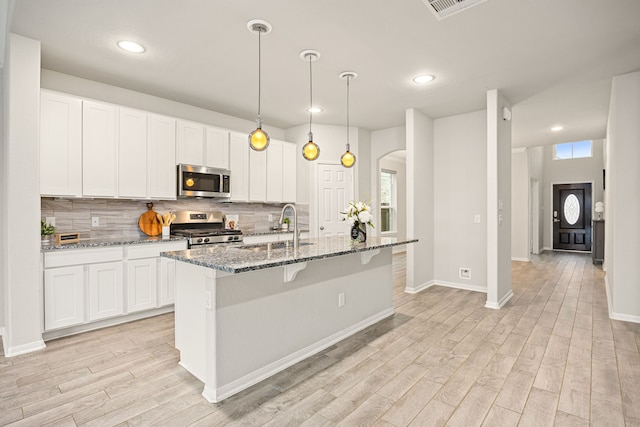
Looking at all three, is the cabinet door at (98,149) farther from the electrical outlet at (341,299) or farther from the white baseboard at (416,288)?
the white baseboard at (416,288)

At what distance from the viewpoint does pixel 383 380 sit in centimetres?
241

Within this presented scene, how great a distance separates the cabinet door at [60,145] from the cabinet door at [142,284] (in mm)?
923

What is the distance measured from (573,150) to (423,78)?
28.0ft

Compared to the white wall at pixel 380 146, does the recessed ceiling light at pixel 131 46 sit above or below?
above

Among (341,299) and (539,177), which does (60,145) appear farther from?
(539,177)

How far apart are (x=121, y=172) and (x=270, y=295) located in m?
2.41

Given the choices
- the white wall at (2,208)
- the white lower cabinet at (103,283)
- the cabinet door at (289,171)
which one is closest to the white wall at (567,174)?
the cabinet door at (289,171)

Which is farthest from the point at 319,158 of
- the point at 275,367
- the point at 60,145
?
the point at 275,367

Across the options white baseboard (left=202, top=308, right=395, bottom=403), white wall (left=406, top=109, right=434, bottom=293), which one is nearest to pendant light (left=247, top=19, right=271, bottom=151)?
white baseboard (left=202, top=308, right=395, bottom=403)

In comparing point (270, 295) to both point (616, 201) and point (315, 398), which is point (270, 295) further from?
point (616, 201)

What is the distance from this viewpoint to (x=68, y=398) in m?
2.19

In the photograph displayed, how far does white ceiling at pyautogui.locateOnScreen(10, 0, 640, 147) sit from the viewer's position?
2488 mm

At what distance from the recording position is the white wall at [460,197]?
4.98 meters

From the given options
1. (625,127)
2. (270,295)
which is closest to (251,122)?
(270,295)
